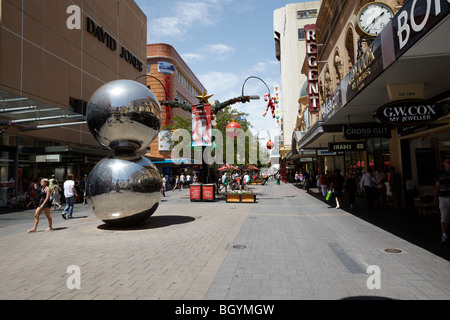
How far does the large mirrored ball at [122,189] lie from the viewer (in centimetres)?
798

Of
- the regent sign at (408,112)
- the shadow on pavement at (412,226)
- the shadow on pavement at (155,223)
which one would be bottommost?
the shadow on pavement at (412,226)

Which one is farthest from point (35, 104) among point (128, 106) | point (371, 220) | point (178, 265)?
point (371, 220)

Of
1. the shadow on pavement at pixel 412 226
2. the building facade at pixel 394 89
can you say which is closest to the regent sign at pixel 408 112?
the building facade at pixel 394 89

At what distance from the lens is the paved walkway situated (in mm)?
4023

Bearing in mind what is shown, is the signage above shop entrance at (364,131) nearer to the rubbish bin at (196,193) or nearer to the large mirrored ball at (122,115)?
the large mirrored ball at (122,115)

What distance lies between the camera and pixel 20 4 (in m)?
16.2

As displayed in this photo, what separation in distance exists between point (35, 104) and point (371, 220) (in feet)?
51.3

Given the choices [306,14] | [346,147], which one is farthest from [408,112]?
[306,14]

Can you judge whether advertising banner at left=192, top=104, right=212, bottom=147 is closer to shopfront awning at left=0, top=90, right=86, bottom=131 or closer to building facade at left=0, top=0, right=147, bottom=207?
building facade at left=0, top=0, right=147, bottom=207

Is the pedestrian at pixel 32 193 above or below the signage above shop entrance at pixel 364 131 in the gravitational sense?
below

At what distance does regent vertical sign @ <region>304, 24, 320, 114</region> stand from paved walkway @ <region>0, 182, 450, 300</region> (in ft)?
58.8
